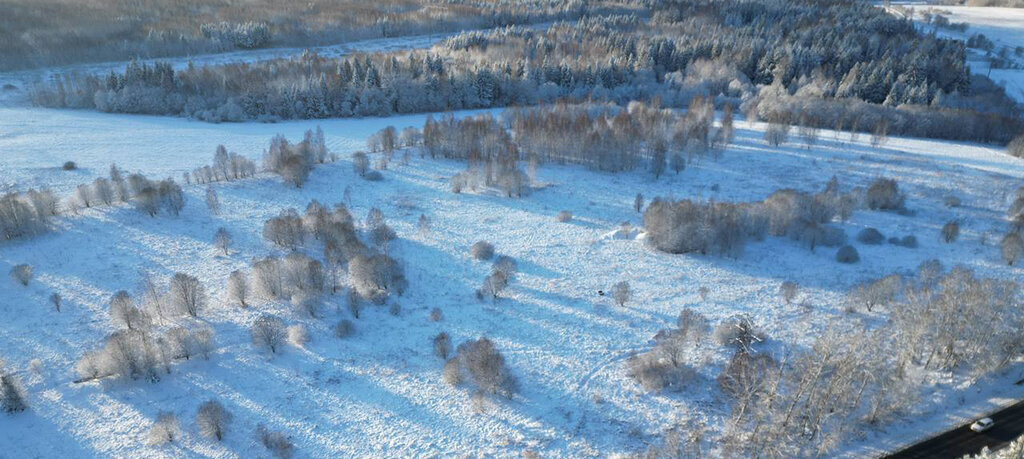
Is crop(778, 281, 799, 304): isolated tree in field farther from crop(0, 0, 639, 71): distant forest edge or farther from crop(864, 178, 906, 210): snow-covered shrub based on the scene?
crop(0, 0, 639, 71): distant forest edge

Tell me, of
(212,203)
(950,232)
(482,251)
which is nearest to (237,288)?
(212,203)

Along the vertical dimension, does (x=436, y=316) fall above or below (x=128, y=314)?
below

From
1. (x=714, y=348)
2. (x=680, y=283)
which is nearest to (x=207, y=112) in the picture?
(x=680, y=283)

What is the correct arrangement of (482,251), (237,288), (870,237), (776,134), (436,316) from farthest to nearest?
(776,134) < (870,237) < (482,251) < (237,288) < (436,316)

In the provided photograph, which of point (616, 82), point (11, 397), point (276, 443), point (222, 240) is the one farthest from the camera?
point (616, 82)

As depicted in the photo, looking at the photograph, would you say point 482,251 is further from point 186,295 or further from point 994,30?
point 994,30

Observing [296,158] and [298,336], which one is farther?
[296,158]

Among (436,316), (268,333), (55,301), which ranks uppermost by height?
(55,301)
